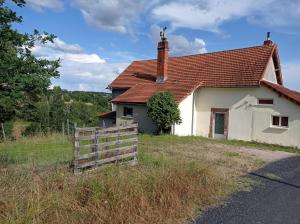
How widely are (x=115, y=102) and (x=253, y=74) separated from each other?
1070 centimetres

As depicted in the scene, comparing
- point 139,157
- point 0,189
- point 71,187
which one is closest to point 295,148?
point 139,157

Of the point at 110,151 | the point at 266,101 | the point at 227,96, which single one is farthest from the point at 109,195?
the point at 227,96

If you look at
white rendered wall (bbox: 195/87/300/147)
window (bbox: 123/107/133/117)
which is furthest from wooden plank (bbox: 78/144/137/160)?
window (bbox: 123/107/133/117)

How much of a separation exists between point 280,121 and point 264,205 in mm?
13950

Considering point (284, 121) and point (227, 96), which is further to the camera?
point (227, 96)

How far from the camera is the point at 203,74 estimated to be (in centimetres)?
2550

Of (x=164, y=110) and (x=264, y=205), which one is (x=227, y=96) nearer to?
(x=164, y=110)

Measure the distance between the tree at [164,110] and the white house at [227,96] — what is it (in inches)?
39.6

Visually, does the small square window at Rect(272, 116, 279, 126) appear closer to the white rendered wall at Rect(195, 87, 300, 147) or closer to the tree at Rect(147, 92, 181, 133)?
the white rendered wall at Rect(195, 87, 300, 147)

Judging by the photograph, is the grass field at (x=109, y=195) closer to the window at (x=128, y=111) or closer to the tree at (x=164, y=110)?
the tree at (x=164, y=110)

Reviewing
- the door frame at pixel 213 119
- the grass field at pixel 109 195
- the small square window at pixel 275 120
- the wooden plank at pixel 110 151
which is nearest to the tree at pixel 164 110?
the door frame at pixel 213 119

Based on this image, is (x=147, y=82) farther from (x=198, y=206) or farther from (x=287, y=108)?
(x=198, y=206)

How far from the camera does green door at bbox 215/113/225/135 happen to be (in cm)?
2353

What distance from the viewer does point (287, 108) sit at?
66.4 ft
